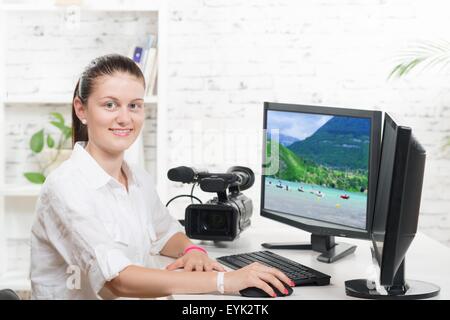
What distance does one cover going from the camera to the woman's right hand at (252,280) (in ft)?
5.21

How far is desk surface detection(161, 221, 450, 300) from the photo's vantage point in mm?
1691

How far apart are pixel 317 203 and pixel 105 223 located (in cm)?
64

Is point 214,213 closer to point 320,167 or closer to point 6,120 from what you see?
point 320,167

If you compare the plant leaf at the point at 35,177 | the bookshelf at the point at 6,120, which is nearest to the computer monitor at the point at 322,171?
the bookshelf at the point at 6,120

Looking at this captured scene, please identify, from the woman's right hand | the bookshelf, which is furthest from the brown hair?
the bookshelf

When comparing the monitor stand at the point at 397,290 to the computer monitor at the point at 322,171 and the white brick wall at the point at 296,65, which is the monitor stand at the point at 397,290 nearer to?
the computer monitor at the point at 322,171

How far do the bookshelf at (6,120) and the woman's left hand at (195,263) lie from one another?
1.76 metres

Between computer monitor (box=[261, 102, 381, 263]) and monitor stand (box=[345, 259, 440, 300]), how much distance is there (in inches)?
10.9

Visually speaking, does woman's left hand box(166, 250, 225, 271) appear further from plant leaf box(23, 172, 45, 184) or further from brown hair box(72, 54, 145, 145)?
plant leaf box(23, 172, 45, 184)

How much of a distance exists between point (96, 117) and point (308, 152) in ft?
2.10

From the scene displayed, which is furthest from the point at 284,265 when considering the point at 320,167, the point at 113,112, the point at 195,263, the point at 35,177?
the point at 35,177

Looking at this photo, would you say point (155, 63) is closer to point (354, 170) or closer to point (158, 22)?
point (158, 22)

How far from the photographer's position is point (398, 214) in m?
1.43
